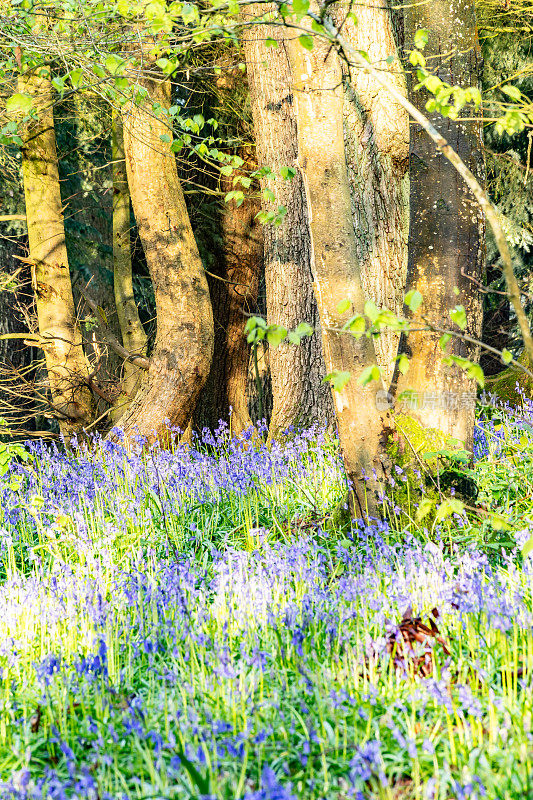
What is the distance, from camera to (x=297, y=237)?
6992 mm

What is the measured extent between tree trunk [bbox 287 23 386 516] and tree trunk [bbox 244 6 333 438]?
2645mm

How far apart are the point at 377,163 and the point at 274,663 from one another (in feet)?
13.7

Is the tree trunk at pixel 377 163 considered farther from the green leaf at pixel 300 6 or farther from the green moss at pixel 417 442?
the green leaf at pixel 300 6

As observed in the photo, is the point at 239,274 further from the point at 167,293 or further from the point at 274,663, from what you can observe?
the point at 274,663

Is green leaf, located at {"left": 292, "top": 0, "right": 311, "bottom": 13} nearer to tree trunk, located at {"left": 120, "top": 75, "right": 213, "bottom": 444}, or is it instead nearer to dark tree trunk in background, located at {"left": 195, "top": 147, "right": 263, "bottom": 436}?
tree trunk, located at {"left": 120, "top": 75, "right": 213, "bottom": 444}

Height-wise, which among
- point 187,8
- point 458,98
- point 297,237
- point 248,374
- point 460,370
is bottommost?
point 248,374

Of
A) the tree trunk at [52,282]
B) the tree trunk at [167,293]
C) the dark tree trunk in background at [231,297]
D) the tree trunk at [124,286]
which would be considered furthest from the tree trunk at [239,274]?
the tree trunk at [52,282]

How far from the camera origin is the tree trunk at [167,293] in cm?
705

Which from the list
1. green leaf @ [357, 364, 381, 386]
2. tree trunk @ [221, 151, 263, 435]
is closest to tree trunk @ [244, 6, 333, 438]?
tree trunk @ [221, 151, 263, 435]

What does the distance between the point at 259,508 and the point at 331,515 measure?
645 mm

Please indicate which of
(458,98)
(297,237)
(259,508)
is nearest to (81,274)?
(297,237)

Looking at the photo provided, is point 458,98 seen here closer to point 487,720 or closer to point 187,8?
point 187,8

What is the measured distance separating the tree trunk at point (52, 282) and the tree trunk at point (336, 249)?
14.8 feet

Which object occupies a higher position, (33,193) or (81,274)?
(33,193)
